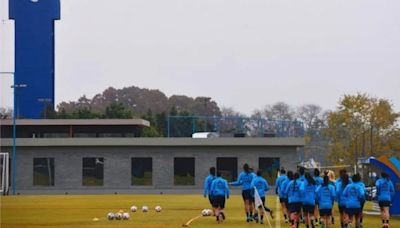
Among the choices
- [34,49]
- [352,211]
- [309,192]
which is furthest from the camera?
[34,49]

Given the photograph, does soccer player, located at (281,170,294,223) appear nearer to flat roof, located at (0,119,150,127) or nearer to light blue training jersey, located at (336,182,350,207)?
light blue training jersey, located at (336,182,350,207)

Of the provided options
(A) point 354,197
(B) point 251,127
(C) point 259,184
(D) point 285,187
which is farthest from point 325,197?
(B) point 251,127

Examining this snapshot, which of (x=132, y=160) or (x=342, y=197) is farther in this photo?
(x=132, y=160)

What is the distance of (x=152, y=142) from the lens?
67500 millimetres

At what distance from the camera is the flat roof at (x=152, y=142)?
221 feet

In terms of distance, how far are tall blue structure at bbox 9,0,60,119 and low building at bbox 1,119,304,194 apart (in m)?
6.05

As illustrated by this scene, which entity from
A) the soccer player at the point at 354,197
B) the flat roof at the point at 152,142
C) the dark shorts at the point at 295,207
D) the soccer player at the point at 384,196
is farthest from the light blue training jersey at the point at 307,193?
the flat roof at the point at 152,142

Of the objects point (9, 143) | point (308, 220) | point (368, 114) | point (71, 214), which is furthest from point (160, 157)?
point (308, 220)

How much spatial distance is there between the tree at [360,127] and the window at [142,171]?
15502 millimetres

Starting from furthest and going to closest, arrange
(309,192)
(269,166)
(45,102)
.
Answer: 1. (45,102)
2. (269,166)
3. (309,192)

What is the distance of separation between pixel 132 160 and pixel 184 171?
401cm

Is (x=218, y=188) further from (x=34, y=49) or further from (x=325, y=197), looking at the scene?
(x=34, y=49)

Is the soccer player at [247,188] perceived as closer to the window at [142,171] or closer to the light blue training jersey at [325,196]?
the light blue training jersey at [325,196]

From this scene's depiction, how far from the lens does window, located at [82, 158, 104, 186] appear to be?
67812 mm
